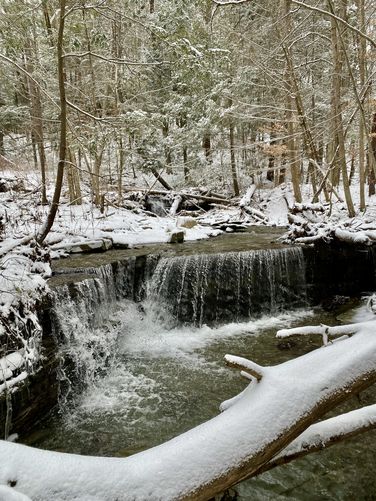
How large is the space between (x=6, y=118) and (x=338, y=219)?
12424 millimetres

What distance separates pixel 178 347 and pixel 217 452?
587 cm

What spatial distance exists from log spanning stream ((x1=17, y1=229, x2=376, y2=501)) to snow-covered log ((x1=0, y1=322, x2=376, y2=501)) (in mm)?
98

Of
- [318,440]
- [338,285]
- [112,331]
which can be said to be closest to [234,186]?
[338,285]

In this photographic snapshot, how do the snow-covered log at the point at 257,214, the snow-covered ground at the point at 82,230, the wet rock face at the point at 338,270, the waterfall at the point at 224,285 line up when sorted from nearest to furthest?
the snow-covered ground at the point at 82,230
the waterfall at the point at 224,285
the wet rock face at the point at 338,270
the snow-covered log at the point at 257,214

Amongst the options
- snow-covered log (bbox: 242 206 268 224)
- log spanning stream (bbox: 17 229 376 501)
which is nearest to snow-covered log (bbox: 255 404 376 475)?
log spanning stream (bbox: 17 229 376 501)

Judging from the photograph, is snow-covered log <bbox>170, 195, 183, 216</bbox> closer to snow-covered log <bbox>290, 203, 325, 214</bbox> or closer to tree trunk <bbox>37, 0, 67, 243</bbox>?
snow-covered log <bbox>290, 203, 325, 214</bbox>

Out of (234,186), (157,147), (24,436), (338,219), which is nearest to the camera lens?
(24,436)

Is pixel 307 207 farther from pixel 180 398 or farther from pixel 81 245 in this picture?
pixel 180 398

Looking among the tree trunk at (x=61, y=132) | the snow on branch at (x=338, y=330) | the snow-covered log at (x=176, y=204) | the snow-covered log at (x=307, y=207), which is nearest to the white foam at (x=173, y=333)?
the tree trunk at (x=61, y=132)

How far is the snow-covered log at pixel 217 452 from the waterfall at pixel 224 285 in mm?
6697

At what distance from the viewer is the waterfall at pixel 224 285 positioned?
820cm

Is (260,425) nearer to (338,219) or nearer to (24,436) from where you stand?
(24,436)

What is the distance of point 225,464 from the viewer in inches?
48.5

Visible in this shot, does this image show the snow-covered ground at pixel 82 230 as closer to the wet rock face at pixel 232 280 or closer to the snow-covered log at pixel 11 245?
the snow-covered log at pixel 11 245
